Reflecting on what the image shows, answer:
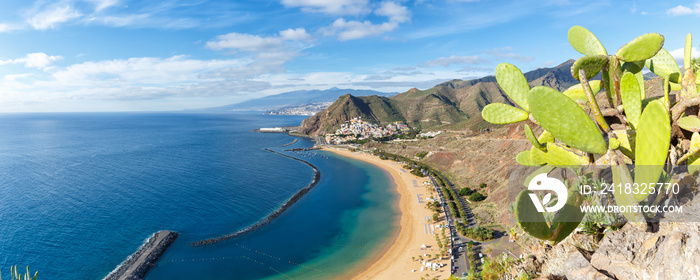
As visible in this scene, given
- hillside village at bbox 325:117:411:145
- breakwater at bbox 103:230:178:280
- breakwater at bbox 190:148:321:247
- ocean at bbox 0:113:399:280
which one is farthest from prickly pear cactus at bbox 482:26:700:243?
hillside village at bbox 325:117:411:145

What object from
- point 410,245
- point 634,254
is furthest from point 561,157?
point 410,245

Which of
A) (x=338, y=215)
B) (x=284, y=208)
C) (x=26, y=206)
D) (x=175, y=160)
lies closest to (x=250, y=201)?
(x=284, y=208)

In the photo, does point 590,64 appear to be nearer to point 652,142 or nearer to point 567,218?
point 652,142

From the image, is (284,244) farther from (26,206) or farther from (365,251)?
(26,206)

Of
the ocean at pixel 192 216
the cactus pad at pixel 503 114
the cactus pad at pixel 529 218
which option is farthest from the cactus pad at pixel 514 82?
the ocean at pixel 192 216

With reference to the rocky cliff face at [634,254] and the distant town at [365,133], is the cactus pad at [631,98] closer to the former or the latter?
the rocky cliff face at [634,254]

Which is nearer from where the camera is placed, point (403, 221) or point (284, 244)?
point (284, 244)

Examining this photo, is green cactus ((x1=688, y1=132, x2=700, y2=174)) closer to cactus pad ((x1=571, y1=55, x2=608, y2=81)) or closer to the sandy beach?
cactus pad ((x1=571, y1=55, x2=608, y2=81))
